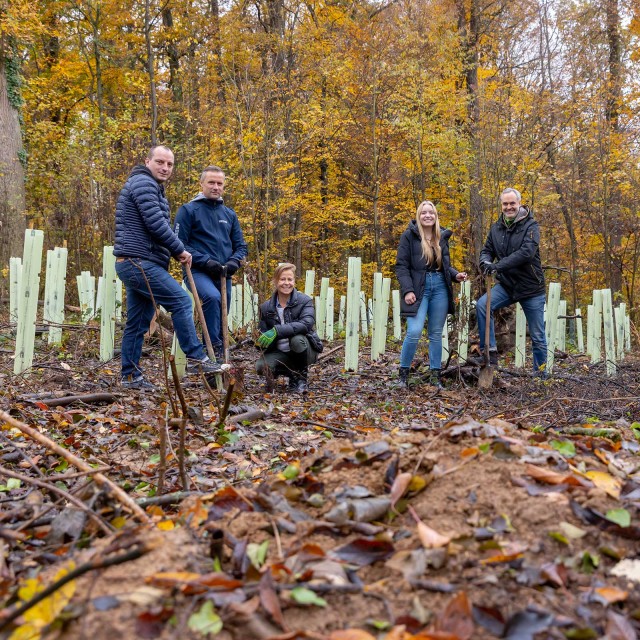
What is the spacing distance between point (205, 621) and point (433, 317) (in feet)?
18.9

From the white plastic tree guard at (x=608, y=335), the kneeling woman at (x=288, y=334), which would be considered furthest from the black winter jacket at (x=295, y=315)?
the white plastic tree guard at (x=608, y=335)

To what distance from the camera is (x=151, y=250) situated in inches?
221

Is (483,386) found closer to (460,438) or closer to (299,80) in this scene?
(460,438)

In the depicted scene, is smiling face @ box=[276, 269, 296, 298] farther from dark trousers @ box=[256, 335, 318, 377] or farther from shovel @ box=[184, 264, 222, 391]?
shovel @ box=[184, 264, 222, 391]

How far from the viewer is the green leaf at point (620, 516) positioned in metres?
1.77

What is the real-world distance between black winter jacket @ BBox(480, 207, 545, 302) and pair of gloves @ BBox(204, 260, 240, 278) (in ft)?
9.53

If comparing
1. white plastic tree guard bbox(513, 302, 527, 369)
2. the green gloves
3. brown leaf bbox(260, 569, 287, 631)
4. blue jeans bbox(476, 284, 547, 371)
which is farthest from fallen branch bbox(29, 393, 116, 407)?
white plastic tree guard bbox(513, 302, 527, 369)

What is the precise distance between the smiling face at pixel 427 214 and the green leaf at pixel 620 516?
5.13 meters

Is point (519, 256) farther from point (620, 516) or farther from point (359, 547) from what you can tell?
point (359, 547)

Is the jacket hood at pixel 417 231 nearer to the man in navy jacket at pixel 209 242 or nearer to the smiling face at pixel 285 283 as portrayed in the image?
the smiling face at pixel 285 283

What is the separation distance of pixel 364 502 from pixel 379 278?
677cm

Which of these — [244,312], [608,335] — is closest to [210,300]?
[244,312]

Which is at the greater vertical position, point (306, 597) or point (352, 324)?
point (352, 324)

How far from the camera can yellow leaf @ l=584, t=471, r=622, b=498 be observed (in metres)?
1.99
